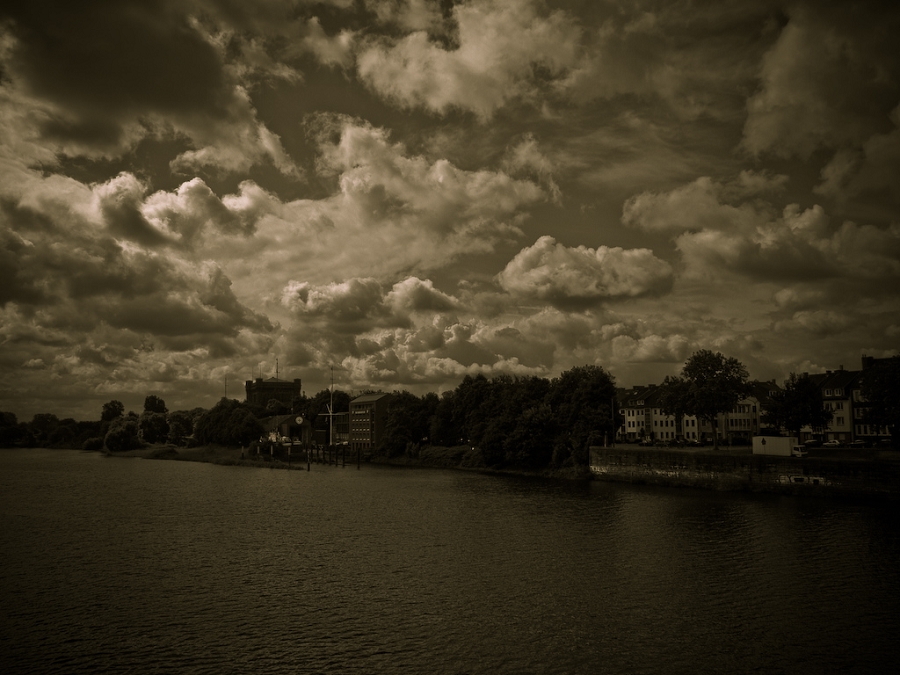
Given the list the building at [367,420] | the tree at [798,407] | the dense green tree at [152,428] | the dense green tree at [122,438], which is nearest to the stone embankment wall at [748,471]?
the tree at [798,407]

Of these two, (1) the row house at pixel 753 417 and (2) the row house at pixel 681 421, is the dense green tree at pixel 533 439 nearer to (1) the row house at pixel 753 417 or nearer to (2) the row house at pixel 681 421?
(1) the row house at pixel 753 417

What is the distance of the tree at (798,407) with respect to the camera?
7625 cm

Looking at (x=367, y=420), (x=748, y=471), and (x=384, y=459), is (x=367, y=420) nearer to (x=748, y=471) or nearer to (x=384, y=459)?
(x=384, y=459)

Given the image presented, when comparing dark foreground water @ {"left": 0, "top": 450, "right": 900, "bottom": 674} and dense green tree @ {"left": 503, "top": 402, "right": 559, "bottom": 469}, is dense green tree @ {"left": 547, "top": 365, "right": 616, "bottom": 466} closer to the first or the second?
dense green tree @ {"left": 503, "top": 402, "right": 559, "bottom": 469}

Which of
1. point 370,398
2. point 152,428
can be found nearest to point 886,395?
point 370,398

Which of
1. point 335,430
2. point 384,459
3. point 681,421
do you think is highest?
point 681,421

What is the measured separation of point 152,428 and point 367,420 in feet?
171

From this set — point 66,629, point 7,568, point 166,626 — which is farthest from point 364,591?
point 7,568

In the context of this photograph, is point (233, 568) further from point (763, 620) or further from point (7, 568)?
point (763, 620)

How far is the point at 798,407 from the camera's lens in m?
76.2

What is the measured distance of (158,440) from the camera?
500 ft

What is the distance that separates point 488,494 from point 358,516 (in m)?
16.7

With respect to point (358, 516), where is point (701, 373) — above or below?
above

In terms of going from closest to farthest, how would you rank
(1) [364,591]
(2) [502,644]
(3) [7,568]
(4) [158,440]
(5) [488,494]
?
(2) [502,644], (1) [364,591], (3) [7,568], (5) [488,494], (4) [158,440]
